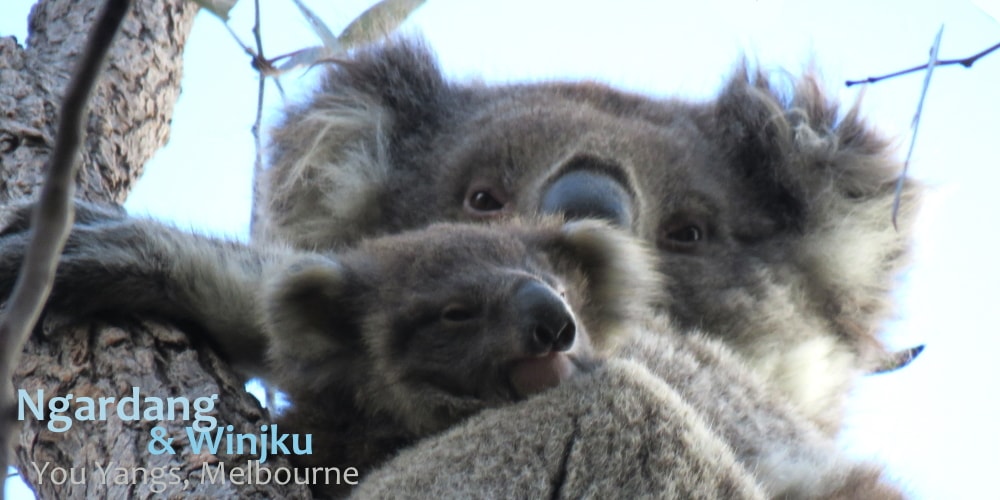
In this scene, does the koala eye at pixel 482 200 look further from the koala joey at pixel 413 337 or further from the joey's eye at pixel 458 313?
the joey's eye at pixel 458 313

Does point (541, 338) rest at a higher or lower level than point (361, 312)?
lower

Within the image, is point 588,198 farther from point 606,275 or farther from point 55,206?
point 55,206

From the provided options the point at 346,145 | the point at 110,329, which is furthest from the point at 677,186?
the point at 110,329

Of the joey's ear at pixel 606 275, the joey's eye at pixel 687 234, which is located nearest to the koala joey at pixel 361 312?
the joey's ear at pixel 606 275

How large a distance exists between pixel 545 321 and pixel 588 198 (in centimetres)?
131

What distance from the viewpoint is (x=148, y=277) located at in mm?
3102

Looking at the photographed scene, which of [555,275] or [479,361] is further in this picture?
[555,275]

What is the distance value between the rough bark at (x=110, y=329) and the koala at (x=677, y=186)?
72cm

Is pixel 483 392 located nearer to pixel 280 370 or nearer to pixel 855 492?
pixel 280 370

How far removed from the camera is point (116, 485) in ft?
7.94

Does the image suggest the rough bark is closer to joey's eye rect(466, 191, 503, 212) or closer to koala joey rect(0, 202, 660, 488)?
koala joey rect(0, 202, 660, 488)

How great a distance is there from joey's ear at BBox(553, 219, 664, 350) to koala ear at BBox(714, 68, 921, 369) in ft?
4.05

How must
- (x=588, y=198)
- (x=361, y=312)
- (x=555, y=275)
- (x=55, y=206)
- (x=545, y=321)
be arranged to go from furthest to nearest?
1. (x=588, y=198)
2. (x=555, y=275)
3. (x=361, y=312)
4. (x=545, y=321)
5. (x=55, y=206)

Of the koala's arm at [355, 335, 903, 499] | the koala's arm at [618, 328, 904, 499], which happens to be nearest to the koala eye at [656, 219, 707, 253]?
the koala's arm at [618, 328, 904, 499]
